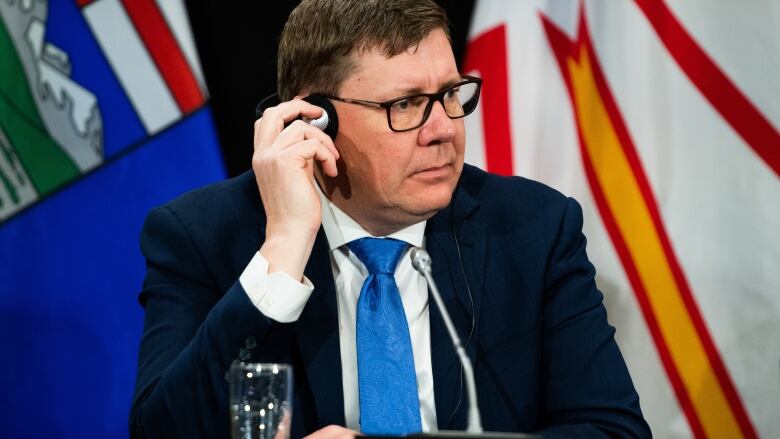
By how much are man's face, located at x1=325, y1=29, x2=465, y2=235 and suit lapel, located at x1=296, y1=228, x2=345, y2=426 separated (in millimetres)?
230

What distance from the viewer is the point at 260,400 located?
1579mm

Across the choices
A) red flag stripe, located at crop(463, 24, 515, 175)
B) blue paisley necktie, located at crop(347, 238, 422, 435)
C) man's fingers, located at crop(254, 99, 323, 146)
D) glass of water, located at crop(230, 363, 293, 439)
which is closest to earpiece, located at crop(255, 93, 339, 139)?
man's fingers, located at crop(254, 99, 323, 146)

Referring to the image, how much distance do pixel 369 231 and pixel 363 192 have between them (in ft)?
0.41

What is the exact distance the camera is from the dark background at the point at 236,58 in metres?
3.17

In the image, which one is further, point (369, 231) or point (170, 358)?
point (369, 231)

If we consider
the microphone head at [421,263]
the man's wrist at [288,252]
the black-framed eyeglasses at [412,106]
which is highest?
the black-framed eyeglasses at [412,106]

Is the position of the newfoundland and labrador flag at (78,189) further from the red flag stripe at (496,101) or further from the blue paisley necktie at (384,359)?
the blue paisley necktie at (384,359)

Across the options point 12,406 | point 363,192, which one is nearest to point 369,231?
point 363,192

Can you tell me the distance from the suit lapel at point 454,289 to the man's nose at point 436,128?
0.28 metres

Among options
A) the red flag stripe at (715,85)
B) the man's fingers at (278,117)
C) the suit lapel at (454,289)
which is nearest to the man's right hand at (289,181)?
the man's fingers at (278,117)

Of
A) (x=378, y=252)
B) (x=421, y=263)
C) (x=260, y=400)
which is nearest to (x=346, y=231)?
(x=378, y=252)

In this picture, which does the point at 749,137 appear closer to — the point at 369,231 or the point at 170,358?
the point at 369,231

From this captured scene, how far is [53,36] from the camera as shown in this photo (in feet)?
9.60

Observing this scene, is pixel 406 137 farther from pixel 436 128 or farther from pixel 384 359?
pixel 384 359
